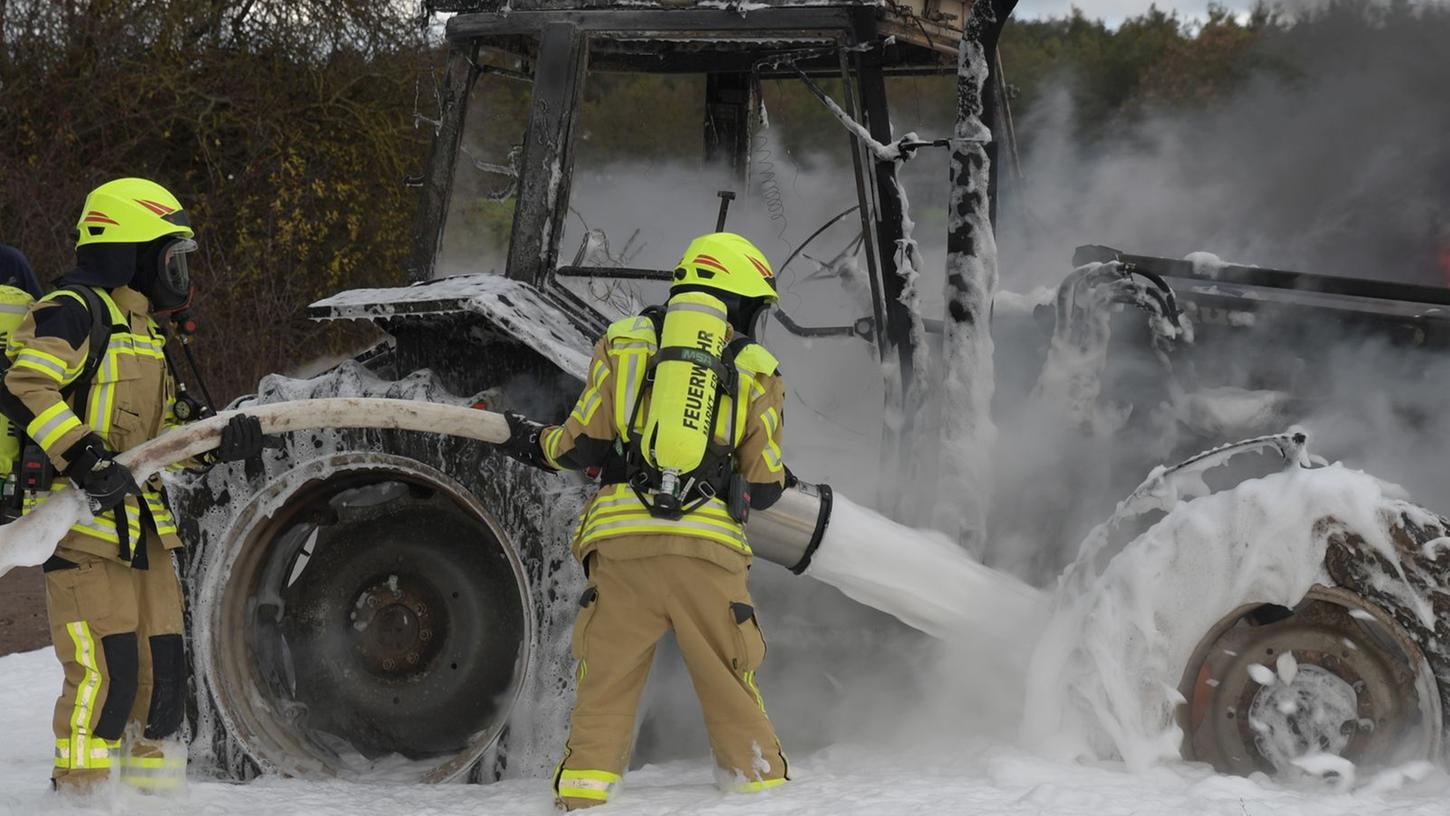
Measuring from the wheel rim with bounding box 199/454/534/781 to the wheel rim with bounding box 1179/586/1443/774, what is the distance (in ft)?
6.49

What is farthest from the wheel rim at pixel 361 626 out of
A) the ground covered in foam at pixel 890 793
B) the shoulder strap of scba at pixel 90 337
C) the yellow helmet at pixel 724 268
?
the yellow helmet at pixel 724 268

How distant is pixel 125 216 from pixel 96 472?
762 millimetres

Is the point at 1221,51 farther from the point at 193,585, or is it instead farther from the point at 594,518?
the point at 193,585

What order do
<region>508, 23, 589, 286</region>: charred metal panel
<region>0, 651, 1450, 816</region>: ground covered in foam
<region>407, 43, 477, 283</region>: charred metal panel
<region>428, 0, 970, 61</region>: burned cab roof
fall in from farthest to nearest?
<region>407, 43, 477, 283</region>: charred metal panel < <region>508, 23, 589, 286</region>: charred metal panel < <region>428, 0, 970, 61</region>: burned cab roof < <region>0, 651, 1450, 816</region>: ground covered in foam

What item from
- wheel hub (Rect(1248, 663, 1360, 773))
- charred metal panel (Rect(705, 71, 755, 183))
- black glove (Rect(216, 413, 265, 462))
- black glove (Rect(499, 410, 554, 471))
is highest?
charred metal panel (Rect(705, 71, 755, 183))

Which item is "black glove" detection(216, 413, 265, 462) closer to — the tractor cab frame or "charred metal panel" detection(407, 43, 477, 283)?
the tractor cab frame

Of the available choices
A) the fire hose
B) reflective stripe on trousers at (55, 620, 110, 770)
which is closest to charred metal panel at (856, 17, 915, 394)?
the fire hose

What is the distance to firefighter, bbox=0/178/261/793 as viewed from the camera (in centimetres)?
371

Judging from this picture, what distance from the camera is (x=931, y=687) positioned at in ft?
14.0

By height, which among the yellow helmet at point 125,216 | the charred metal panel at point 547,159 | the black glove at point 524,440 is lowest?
the black glove at point 524,440

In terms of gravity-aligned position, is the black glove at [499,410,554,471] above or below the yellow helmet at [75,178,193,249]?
below

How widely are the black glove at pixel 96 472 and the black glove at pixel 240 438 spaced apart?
0.28m

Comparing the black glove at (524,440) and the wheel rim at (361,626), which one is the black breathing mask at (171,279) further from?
the black glove at (524,440)

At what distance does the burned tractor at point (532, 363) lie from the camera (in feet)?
13.2
